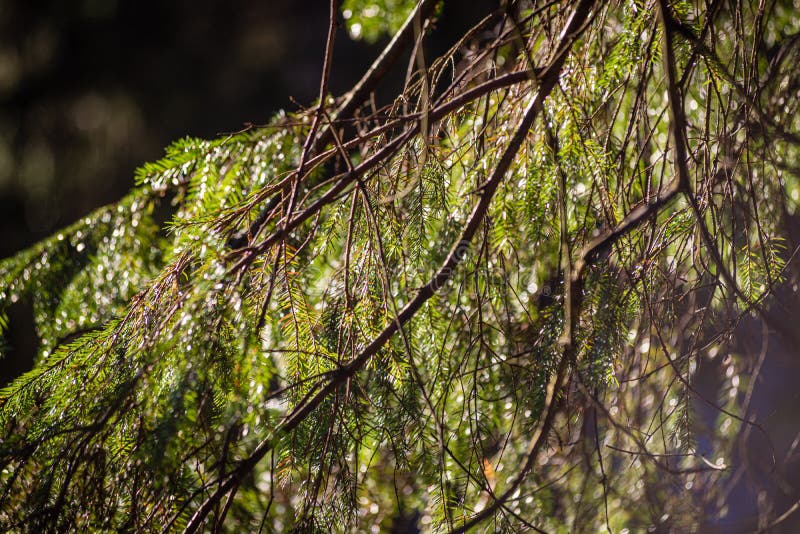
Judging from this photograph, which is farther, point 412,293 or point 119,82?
point 119,82

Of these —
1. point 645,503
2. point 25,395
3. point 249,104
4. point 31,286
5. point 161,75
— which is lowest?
Answer: point 645,503

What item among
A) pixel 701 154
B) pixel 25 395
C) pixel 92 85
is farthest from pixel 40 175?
pixel 701 154

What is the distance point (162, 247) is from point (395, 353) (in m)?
0.71

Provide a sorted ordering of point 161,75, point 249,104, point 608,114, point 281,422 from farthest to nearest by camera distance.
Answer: point 161,75 < point 249,104 < point 608,114 < point 281,422

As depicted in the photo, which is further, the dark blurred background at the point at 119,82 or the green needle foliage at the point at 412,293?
the dark blurred background at the point at 119,82

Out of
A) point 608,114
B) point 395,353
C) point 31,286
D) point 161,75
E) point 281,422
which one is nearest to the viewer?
point 281,422

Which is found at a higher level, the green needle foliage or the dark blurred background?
the dark blurred background

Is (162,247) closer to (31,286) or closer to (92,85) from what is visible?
(31,286)

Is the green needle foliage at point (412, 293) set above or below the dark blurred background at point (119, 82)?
below

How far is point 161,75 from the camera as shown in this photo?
316cm

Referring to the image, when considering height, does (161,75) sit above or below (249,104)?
above

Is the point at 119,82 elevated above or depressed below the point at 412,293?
above

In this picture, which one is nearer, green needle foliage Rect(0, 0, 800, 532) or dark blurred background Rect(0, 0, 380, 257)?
green needle foliage Rect(0, 0, 800, 532)

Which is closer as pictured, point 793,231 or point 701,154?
point 701,154
